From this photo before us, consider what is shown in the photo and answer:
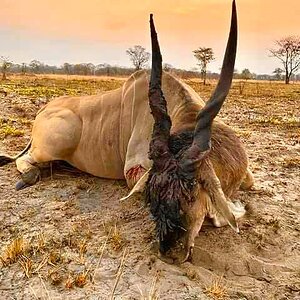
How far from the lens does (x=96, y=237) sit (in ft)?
14.7

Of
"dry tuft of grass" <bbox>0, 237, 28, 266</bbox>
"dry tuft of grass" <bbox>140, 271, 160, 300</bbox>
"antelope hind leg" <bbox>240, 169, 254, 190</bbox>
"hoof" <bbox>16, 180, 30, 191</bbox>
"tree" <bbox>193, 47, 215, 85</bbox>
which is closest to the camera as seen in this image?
"dry tuft of grass" <bbox>140, 271, 160, 300</bbox>

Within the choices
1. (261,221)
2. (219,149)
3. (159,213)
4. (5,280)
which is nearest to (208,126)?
(219,149)

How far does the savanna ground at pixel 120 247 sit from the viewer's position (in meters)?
3.61

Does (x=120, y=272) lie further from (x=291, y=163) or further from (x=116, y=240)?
(x=291, y=163)

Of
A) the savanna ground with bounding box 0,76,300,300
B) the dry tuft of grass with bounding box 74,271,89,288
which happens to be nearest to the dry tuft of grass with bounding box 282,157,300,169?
the savanna ground with bounding box 0,76,300,300

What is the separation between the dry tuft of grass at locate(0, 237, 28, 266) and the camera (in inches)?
156

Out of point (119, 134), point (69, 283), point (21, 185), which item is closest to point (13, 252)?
point (69, 283)

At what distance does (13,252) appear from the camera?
4027 millimetres

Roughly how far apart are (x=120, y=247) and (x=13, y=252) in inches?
34.8

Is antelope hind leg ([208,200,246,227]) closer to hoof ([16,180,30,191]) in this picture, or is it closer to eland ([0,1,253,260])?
eland ([0,1,253,260])

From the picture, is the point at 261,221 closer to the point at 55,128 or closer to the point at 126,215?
the point at 126,215


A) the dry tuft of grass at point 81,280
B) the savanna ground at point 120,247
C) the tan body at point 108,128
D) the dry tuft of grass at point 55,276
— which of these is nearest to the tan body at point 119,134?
the tan body at point 108,128

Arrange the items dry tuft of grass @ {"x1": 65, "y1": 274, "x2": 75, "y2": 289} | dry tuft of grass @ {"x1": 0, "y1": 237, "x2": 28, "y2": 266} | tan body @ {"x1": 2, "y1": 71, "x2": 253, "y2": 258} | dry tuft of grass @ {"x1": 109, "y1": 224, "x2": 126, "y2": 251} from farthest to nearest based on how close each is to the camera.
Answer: tan body @ {"x1": 2, "y1": 71, "x2": 253, "y2": 258} → dry tuft of grass @ {"x1": 109, "y1": 224, "x2": 126, "y2": 251} → dry tuft of grass @ {"x1": 0, "y1": 237, "x2": 28, "y2": 266} → dry tuft of grass @ {"x1": 65, "y1": 274, "x2": 75, "y2": 289}

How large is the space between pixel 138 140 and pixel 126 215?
852 mm
